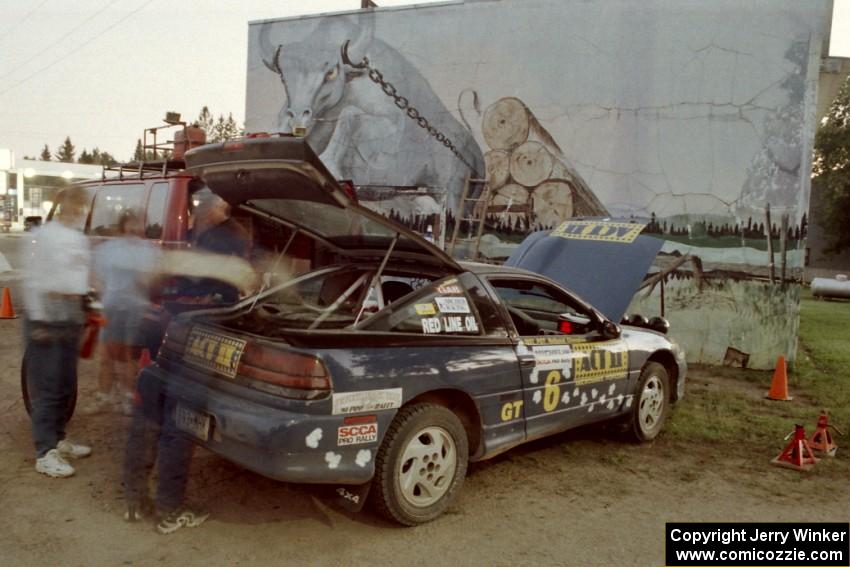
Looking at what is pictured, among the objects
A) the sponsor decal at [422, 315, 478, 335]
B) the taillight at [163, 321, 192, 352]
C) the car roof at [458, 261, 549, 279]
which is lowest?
the taillight at [163, 321, 192, 352]

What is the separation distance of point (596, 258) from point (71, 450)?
5433 mm

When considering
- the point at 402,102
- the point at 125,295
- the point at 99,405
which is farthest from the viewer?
the point at 402,102

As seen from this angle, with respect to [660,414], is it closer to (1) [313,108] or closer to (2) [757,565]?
(2) [757,565]

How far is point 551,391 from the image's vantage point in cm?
436

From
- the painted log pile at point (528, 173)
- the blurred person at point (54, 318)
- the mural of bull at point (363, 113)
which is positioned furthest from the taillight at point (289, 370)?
the mural of bull at point (363, 113)

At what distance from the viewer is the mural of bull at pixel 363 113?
1062cm

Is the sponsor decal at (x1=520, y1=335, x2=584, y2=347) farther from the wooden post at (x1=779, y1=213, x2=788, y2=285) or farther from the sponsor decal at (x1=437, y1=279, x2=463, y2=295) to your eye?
the wooden post at (x1=779, y1=213, x2=788, y2=285)

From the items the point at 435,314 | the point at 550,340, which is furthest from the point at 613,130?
the point at 435,314

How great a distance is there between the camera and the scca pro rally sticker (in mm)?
3262

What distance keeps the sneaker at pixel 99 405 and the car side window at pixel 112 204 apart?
5.02 ft

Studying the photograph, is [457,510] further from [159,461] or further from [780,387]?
[780,387]

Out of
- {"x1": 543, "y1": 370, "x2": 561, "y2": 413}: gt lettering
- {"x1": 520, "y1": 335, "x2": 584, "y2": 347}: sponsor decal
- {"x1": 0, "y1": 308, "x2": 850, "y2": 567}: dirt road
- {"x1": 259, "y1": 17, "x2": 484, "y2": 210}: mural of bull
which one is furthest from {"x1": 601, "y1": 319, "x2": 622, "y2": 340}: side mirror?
{"x1": 259, "y1": 17, "x2": 484, "y2": 210}: mural of bull

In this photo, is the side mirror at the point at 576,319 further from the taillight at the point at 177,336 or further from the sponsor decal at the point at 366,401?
the taillight at the point at 177,336

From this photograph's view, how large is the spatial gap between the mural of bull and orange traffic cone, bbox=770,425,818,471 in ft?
21.3
